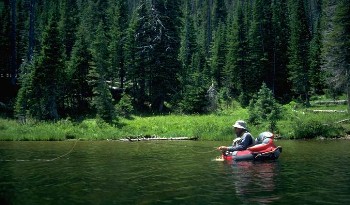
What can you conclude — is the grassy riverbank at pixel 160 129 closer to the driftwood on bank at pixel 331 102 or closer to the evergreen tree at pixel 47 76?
the evergreen tree at pixel 47 76

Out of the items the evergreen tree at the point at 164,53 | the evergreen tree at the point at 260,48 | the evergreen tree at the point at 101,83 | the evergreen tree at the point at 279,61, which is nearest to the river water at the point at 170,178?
the evergreen tree at the point at 101,83

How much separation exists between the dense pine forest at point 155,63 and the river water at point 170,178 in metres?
19.7

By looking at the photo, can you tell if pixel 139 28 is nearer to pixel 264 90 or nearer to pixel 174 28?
pixel 174 28

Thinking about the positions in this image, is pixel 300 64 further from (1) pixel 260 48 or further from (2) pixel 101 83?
(2) pixel 101 83

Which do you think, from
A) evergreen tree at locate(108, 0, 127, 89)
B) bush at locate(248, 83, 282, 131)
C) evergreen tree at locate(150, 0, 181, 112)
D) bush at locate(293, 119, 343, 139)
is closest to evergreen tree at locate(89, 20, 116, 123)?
evergreen tree at locate(108, 0, 127, 89)

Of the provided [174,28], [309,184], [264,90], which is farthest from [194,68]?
[309,184]

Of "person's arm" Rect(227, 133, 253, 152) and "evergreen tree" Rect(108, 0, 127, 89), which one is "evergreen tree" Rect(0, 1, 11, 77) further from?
"person's arm" Rect(227, 133, 253, 152)

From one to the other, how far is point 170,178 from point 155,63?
121ft

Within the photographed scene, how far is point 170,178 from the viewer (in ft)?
47.5

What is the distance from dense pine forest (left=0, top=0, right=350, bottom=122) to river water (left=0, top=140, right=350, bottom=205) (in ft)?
64.5

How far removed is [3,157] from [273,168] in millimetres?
13999

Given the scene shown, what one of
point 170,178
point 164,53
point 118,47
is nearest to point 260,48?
point 164,53

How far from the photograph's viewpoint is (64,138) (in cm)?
3253

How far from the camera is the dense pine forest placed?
41719mm
